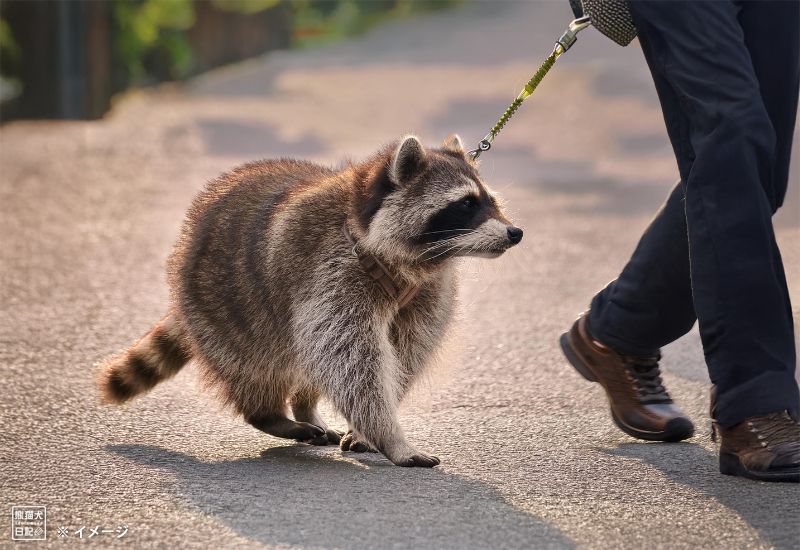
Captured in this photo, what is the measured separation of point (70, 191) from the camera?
32.7 feet

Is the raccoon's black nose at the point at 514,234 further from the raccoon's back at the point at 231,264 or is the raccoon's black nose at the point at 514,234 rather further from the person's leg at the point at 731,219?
the raccoon's back at the point at 231,264

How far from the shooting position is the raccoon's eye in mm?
3983

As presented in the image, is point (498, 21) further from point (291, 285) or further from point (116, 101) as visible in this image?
point (291, 285)

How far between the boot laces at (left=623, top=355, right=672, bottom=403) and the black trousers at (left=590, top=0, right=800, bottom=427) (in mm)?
639

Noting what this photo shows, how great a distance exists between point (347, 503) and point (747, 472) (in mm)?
1248

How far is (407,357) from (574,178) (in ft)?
24.7

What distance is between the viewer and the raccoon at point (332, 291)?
3.85 meters

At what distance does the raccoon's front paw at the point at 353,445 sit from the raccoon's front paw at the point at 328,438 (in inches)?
6.2

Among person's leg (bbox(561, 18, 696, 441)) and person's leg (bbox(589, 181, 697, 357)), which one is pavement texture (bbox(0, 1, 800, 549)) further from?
person's leg (bbox(589, 181, 697, 357))

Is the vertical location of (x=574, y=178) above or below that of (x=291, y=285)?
below

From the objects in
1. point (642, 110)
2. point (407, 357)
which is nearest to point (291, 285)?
point (407, 357)

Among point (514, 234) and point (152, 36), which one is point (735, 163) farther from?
point (152, 36)

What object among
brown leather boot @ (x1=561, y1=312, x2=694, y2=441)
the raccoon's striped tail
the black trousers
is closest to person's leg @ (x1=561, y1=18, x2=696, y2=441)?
brown leather boot @ (x1=561, y1=312, x2=694, y2=441)

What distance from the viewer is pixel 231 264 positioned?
4.15 m
